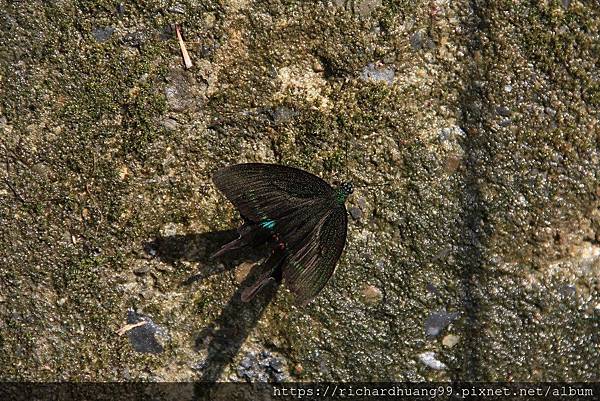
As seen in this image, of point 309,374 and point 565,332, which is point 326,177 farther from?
point 565,332

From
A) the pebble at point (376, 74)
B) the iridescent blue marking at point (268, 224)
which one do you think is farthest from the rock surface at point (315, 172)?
the iridescent blue marking at point (268, 224)

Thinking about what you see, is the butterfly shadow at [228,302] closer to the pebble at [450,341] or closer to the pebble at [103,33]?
the pebble at [450,341]

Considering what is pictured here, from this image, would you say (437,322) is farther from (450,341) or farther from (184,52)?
(184,52)

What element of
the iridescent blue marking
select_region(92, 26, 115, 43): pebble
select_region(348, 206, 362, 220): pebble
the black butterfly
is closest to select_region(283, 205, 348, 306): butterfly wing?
A: the black butterfly

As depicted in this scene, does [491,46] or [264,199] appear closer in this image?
[264,199]

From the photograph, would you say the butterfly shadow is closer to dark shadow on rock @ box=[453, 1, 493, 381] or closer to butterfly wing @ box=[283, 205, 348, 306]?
butterfly wing @ box=[283, 205, 348, 306]

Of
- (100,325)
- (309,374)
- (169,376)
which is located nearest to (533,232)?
(309,374)
